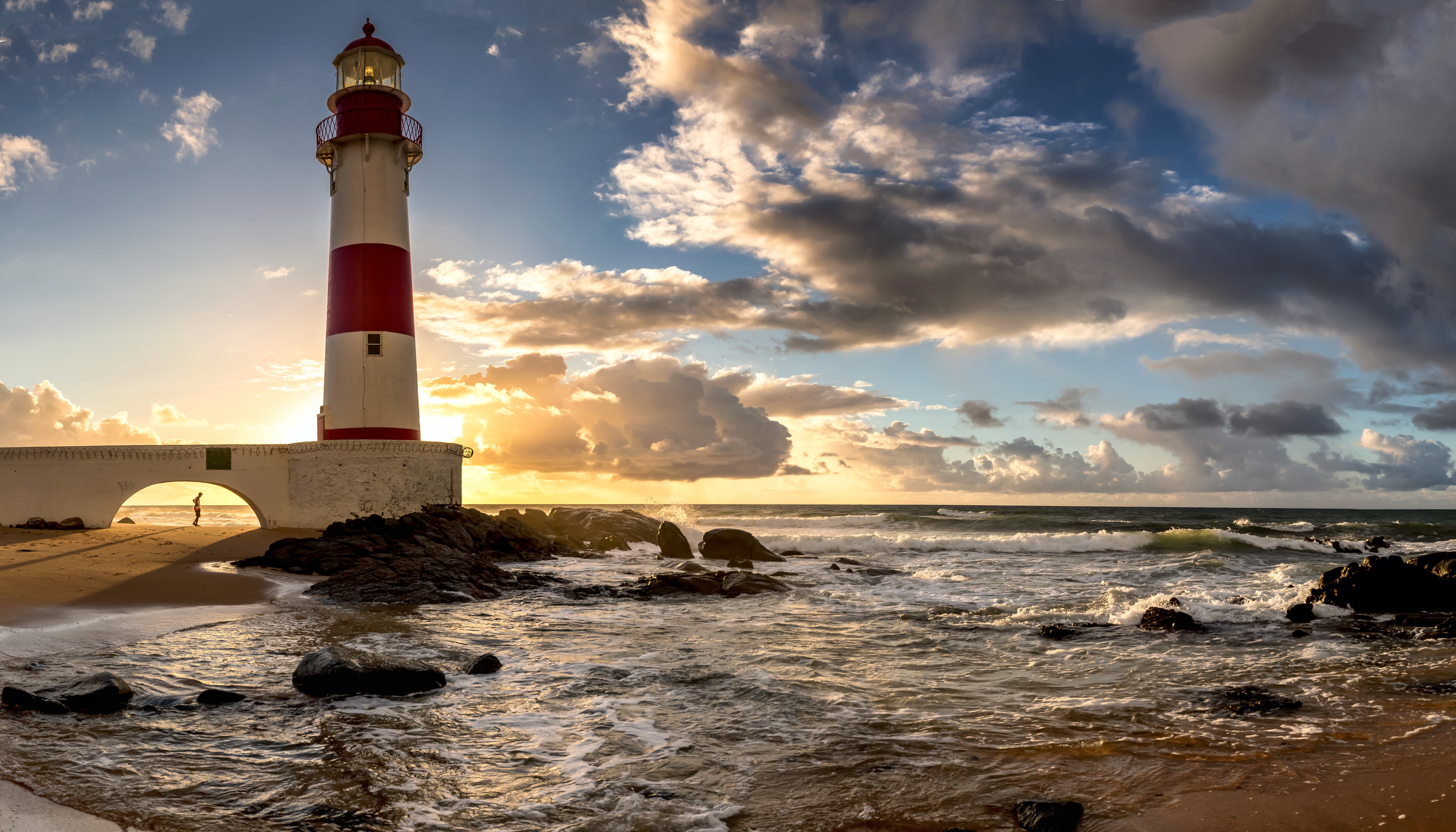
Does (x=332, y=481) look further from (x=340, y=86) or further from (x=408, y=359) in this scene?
(x=340, y=86)

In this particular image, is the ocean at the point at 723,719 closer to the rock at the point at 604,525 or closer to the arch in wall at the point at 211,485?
the arch in wall at the point at 211,485

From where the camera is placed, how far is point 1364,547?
27484 millimetres

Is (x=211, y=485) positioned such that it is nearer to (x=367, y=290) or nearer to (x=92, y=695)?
(x=367, y=290)

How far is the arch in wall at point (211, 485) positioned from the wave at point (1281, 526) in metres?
43.0

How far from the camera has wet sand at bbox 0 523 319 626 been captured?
1136 centimetres

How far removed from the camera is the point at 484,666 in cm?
811

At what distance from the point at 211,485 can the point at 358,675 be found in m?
16.4

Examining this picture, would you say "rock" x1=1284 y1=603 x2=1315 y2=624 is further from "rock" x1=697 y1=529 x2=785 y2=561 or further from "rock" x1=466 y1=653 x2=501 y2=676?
A: "rock" x1=697 y1=529 x2=785 y2=561

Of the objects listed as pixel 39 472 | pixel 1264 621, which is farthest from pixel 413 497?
pixel 1264 621

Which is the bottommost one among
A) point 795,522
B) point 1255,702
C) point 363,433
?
point 795,522

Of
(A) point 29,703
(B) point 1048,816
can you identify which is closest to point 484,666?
(A) point 29,703

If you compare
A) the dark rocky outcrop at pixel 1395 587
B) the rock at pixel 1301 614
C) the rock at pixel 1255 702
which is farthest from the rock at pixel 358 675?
the dark rocky outcrop at pixel 1395 587

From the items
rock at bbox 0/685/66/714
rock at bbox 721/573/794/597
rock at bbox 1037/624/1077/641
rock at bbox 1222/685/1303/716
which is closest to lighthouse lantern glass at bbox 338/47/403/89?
rock at bbox 721/573/794/597

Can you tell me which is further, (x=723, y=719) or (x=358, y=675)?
(x=358, y=675)
